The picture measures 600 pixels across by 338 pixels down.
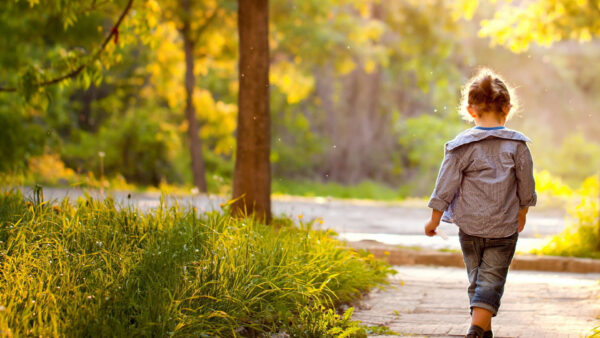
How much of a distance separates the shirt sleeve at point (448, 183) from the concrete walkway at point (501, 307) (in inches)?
39.6

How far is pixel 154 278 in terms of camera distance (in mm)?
4461

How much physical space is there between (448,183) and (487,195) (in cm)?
24

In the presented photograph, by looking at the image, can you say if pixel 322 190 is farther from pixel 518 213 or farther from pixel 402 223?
pixel 518 213

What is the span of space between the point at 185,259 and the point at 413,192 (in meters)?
27.7

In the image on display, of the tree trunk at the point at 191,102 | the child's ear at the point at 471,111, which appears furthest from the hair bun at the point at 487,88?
the tree trunk at the point at 191,102

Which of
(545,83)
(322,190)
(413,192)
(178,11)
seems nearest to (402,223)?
(178,11)

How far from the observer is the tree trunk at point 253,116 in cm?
823

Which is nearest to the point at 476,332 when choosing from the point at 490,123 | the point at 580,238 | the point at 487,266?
the point at 487,266

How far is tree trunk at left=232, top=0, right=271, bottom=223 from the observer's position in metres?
8.23

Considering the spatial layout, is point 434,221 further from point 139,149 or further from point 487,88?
point 139,149

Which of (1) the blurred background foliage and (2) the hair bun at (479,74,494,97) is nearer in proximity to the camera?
(2) the hair bun at (479,74,494,97)

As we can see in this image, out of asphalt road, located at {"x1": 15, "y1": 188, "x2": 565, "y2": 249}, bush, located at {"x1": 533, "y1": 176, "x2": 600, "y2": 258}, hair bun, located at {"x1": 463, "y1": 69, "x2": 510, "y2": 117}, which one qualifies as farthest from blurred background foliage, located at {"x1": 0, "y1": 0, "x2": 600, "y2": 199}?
bush, located at {"x1": 533, "y1": 176, "x2": 600, "y2": 258}

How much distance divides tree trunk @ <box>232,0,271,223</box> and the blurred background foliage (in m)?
0.37

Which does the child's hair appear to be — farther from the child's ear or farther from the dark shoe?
the dark shoe
